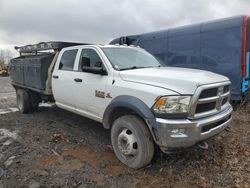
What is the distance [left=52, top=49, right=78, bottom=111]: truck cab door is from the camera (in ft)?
17.9

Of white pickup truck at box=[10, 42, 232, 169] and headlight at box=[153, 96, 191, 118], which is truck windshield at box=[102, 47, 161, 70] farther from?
headlight at box=[153, 96, 191, 118]

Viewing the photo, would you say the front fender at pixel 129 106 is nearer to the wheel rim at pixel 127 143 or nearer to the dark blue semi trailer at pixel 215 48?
the wheel rim at pixel 127 143

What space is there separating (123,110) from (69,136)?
1.95 meters

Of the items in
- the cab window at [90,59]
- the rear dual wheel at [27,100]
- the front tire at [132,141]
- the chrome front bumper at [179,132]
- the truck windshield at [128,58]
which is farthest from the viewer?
the rear dual wheel at [27,100]

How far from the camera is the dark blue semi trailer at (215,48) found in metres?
7.18

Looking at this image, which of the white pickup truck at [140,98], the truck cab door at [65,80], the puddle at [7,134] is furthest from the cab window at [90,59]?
the puddle at [7,134]

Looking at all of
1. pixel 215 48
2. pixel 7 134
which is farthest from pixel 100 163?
pixel 215 48

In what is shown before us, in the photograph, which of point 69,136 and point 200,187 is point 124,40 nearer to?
point 69,136

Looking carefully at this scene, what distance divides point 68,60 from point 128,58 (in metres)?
1.55

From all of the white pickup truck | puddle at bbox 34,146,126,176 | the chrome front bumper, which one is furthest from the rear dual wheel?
the chrome front bumper

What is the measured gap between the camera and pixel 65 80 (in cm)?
561

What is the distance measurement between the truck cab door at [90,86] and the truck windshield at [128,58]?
0.70ft

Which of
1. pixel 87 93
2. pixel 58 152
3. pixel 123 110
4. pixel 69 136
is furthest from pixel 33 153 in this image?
pixel 123 110

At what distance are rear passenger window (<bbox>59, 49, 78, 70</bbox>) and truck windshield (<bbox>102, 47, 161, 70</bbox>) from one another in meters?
0.95
